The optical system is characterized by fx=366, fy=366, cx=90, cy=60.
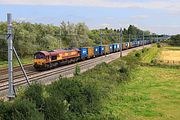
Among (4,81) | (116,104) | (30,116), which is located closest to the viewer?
(30,116)

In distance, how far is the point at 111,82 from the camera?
153 feet

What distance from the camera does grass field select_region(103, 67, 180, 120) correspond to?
108ft

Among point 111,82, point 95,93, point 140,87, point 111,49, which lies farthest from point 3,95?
point 111,49

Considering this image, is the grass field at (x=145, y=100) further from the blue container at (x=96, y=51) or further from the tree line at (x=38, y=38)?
the blue container at (x=96, y=51)

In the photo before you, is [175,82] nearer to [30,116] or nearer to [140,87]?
[140,87]

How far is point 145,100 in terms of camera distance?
1566 inches

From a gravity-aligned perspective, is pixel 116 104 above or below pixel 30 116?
below

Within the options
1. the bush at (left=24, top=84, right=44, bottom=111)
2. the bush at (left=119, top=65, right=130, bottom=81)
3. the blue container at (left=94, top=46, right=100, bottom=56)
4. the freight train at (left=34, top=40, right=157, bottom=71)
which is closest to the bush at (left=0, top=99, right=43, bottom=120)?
the bush at (left=24, top=84, right=44, bottom=111)

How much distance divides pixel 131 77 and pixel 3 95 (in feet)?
93.3

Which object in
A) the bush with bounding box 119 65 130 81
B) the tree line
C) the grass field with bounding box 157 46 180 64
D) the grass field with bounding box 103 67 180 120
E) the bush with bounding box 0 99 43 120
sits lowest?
the grass field with bounding box 103 67 180 120

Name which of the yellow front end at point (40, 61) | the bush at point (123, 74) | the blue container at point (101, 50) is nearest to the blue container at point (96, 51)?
the blue container at point (101, 50)

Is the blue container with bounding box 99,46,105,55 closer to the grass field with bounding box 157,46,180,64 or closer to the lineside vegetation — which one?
the grass field with bounding box 157,46,180,64

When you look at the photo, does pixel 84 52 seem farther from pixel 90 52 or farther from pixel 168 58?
pixel 168 58

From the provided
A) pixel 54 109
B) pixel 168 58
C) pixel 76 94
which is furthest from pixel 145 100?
pixel 168 58
